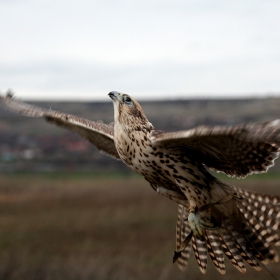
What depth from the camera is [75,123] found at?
6.82 meters

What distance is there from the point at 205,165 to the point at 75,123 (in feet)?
4.39

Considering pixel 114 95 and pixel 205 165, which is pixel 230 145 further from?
pixel 114 95

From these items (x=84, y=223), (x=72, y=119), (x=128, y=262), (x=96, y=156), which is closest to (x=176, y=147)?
(x=72, y=119)

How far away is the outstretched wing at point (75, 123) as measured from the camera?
6.79 m

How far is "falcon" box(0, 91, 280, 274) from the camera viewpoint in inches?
228

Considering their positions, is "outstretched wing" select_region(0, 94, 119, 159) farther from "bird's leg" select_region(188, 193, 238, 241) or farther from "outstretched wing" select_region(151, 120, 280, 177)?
"bird's leg" select_region(188, 193, 238, 241)

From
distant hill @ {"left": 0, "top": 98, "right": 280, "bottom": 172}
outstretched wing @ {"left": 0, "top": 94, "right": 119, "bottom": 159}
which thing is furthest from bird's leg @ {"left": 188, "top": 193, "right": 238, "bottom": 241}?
distant hill @ {"left": 0, "top": 98, "right": 280, "bottom": 172}

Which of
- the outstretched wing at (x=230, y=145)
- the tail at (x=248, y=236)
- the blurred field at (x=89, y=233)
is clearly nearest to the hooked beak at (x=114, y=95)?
the outstretched wing at (x=230, y=145)

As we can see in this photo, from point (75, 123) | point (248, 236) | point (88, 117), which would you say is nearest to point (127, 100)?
point (75, 123)

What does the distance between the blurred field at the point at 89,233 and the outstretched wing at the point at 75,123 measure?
9.78 m

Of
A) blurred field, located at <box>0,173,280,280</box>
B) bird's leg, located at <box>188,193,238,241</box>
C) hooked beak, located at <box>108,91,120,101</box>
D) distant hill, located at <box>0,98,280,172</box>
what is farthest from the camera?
distant hill, located at <box>0,98,280,172</box>

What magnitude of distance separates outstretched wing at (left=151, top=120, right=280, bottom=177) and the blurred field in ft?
36.1

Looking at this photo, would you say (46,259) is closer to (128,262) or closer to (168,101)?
(128,262)

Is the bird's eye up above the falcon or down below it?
above
